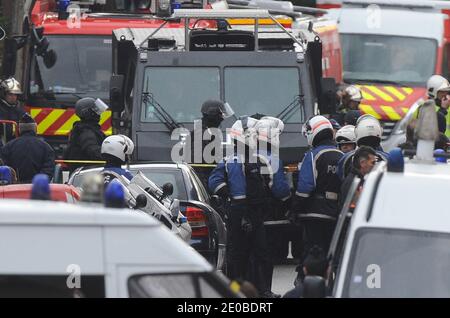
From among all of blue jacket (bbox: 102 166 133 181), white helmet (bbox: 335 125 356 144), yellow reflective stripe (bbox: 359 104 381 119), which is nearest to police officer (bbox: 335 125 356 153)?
white helmet (bbox: 335 125 356 144)

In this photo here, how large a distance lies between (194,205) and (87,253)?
800cm

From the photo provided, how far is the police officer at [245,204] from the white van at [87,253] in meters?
7.67

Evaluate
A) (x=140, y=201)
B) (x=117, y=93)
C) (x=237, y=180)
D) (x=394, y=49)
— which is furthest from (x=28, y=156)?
(x=394, y=49)

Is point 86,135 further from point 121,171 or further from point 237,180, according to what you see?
point 237,180

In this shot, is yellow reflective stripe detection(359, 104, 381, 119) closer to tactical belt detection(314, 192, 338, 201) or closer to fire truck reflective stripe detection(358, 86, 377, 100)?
fire truck reflective stripe detection(358, 86, 377, 100)

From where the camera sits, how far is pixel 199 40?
1922 centimetres

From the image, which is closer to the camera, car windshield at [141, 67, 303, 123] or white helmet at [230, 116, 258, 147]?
white helmet at [230, 116, 258, 147]

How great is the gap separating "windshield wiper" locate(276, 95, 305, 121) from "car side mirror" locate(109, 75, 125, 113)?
2.00 m

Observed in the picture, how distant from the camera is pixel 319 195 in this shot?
1339 centimetres

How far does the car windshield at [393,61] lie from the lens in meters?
27.6

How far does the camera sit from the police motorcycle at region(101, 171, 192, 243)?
12555mm

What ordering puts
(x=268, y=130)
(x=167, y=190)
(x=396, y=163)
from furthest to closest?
(x=268, y=130)
(x=167, y=190)
(x=396, y=163)

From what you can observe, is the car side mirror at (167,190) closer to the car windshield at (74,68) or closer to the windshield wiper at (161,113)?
the windshield wiper at (161,113)

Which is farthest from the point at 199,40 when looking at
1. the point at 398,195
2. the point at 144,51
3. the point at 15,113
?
the point at 398,195
